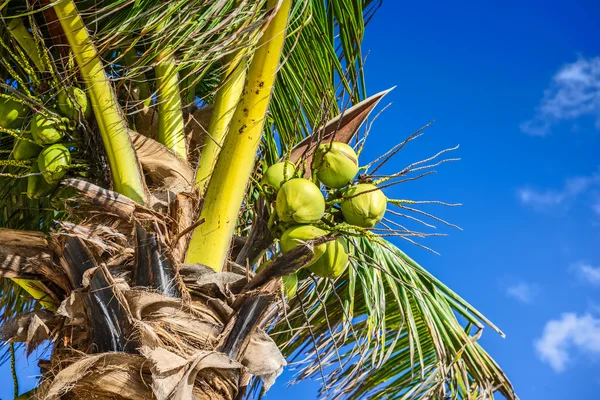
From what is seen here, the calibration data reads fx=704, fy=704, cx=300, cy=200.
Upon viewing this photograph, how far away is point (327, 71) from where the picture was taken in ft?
10.8

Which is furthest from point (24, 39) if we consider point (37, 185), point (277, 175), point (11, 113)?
point (277, 175)

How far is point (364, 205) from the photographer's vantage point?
2.13 m

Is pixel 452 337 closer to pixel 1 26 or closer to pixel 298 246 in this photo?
pixel 298 246

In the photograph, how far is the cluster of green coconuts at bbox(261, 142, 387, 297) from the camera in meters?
2.08

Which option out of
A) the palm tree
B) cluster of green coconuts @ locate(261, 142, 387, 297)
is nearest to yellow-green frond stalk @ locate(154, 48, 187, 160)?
the palm tree

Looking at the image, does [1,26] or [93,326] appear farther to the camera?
[1,26]

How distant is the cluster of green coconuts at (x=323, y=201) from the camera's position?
6.81ft

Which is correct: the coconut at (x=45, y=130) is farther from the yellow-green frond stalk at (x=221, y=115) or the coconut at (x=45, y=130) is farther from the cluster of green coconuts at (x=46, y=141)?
the yellow-green frond stalk at (x=221, y=115)

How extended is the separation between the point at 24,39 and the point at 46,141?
52cm

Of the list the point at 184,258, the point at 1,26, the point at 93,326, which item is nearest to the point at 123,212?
the point at 184,258

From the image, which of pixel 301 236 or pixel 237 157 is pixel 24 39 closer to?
pixel 237 157

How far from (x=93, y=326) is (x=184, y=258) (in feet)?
1.13

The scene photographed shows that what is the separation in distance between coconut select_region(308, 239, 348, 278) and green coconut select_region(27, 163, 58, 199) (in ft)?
3.36

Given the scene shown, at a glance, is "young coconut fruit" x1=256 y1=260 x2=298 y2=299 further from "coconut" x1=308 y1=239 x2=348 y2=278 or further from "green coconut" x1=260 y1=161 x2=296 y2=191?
"green coconut" x1=260 y1=161 x2=296 y2=191
